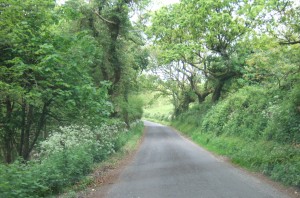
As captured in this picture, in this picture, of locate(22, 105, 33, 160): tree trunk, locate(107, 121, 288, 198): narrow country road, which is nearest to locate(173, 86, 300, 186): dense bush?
locate(107, 121, 288, 198): narrow country road

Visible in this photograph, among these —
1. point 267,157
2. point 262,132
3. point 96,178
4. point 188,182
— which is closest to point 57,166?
point 96,178

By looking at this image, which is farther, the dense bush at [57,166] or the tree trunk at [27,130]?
the tree trunk at [27,130]

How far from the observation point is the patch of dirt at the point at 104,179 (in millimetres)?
9148

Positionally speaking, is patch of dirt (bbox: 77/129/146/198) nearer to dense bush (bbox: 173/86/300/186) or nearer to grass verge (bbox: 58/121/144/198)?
grass verge (bbox: 58/121/144/198)

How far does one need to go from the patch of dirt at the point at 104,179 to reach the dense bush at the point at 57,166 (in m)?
0.54

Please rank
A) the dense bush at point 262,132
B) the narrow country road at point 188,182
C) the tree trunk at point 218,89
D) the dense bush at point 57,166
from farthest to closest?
the tree trunk at point 218,89 < the dense bush at point 262,132 < the narrow country road at point 188,182 < the dense bush at point 57,166

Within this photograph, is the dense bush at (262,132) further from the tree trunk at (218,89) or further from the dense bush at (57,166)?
the dense bush at (57,166)

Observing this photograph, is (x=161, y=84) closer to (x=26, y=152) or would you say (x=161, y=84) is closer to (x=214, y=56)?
(x=214, y=56)

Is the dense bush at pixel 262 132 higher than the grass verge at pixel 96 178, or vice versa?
the dense bush at pixel 262 132

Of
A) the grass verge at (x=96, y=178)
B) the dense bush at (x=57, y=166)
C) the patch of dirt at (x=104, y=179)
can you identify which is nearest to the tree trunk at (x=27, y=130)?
the dense bush at (x=57, y=166)

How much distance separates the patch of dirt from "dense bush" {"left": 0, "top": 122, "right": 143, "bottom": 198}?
1.77 feet

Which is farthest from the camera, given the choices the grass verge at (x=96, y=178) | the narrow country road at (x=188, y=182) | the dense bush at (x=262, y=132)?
the dense bush at (x=262, y=132)

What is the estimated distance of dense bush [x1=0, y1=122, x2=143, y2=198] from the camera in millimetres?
6660

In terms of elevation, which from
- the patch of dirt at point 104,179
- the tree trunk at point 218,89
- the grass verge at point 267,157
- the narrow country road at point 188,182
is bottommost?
the patch of dirt at point 104,179
